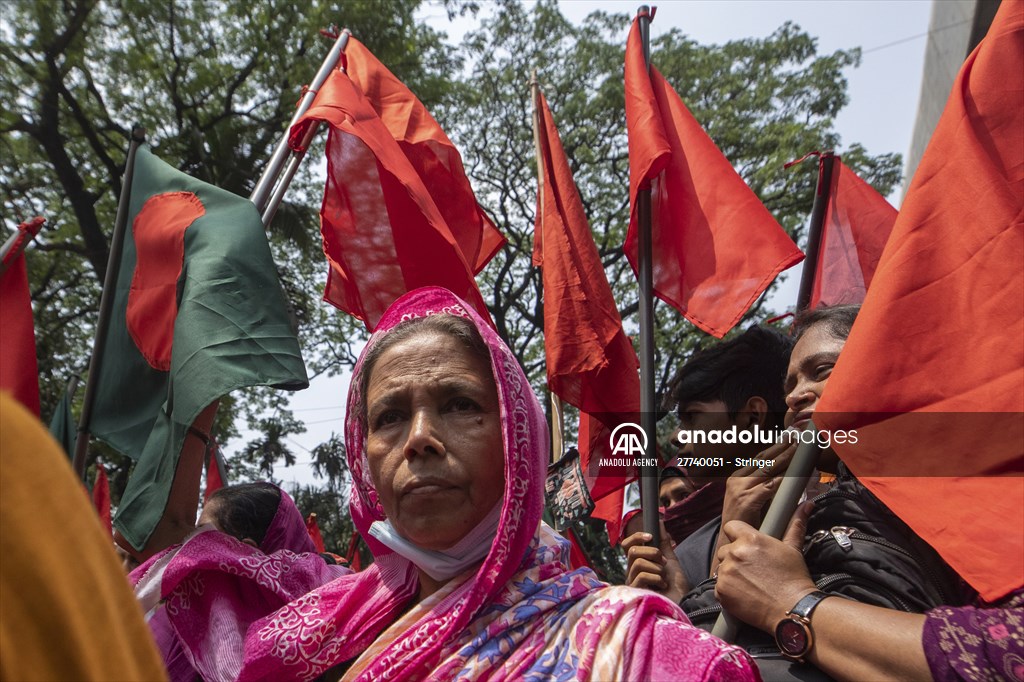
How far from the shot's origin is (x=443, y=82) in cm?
1126

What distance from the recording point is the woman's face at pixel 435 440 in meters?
1.65

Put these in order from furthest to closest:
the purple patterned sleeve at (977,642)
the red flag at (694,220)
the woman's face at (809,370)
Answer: the red flag at (694,220)
the woman's face at (809,370)
the purple patterned sleeve at (977,642)

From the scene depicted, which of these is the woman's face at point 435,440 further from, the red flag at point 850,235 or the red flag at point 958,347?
the red flag at point 850,235

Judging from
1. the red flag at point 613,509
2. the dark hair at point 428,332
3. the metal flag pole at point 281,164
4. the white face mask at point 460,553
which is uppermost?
the metal flag pole at point 281,164

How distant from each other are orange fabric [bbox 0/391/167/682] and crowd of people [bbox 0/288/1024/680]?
0.94 meters

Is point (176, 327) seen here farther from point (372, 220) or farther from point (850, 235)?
point (850, 235)

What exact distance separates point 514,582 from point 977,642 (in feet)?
2.56

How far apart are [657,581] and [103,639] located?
1847 mm

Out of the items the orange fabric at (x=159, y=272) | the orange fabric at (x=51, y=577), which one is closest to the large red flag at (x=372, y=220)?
the orange fabric at (x=159, y=272)

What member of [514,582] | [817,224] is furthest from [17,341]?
[817,224]

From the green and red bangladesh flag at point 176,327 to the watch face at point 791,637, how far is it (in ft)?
5.00

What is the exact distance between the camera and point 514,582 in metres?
1.61

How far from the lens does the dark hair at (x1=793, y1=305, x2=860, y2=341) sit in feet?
7.14

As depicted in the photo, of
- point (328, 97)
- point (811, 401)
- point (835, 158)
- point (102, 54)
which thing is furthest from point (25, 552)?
point (102, 54)
